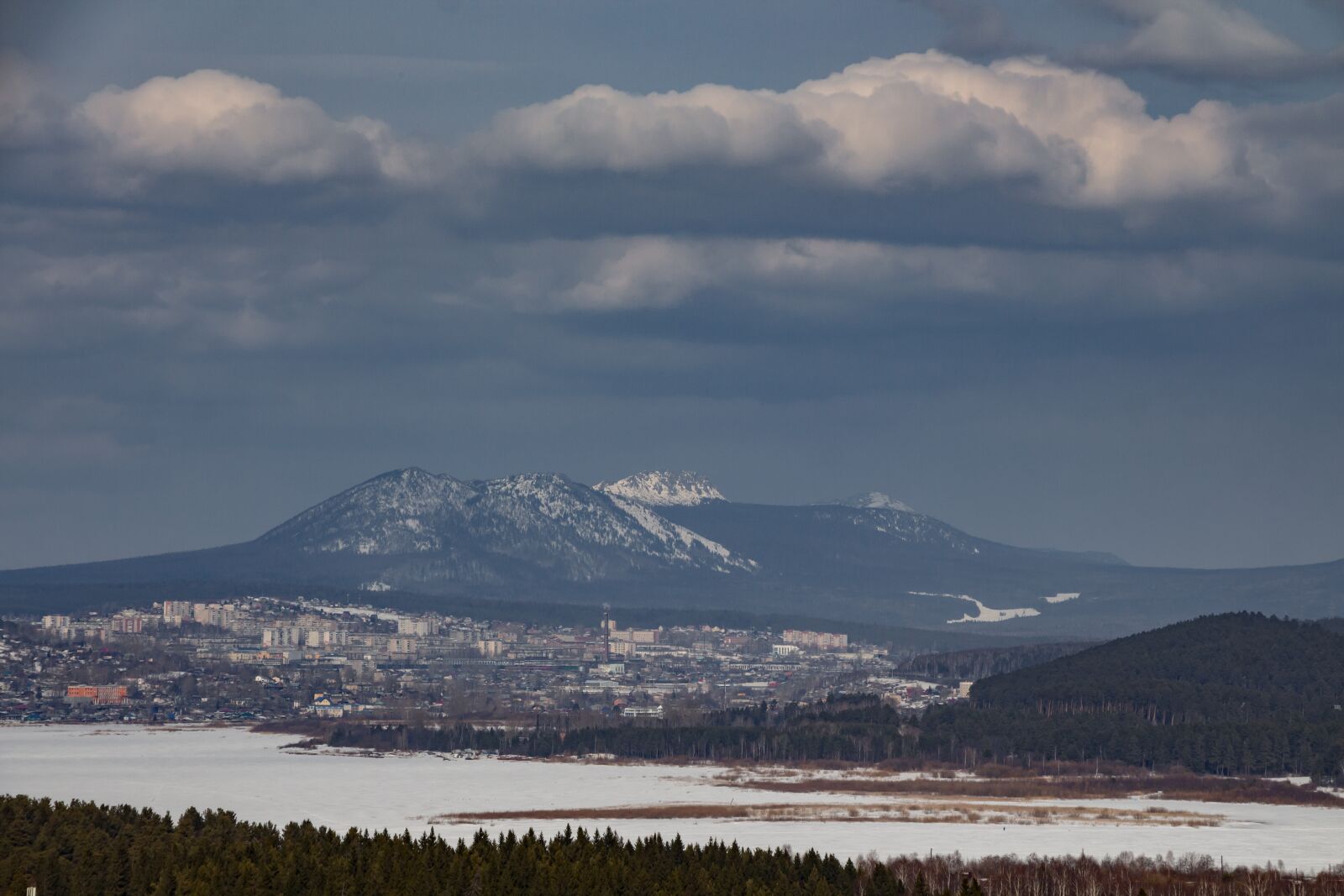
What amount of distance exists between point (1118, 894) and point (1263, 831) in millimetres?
42832

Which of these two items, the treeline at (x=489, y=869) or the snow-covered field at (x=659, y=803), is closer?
the treeline at (x=489, y=869)

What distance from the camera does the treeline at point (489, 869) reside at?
98.8 meters

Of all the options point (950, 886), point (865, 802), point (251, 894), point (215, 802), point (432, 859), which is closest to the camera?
point (251, 894)

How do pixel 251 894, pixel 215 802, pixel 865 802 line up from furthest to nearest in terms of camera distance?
pixel 865 802, pixel 215 802, pixel 251 894

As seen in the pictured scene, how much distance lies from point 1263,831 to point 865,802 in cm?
3520

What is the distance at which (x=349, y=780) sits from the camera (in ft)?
620

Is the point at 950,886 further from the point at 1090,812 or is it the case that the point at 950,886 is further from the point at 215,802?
the point at 215,802

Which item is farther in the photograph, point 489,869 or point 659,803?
point 659,803

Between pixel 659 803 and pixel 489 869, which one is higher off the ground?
pixel 489 869

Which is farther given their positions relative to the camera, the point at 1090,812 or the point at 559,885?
the point at 1090,812

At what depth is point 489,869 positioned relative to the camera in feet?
332

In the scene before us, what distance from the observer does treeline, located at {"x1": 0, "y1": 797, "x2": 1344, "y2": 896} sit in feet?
324

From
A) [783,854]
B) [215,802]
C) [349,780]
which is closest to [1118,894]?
[783,854]

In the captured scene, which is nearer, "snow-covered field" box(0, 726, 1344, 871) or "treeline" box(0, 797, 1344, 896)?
"treeline" box(0, 797, 1344, 896)
